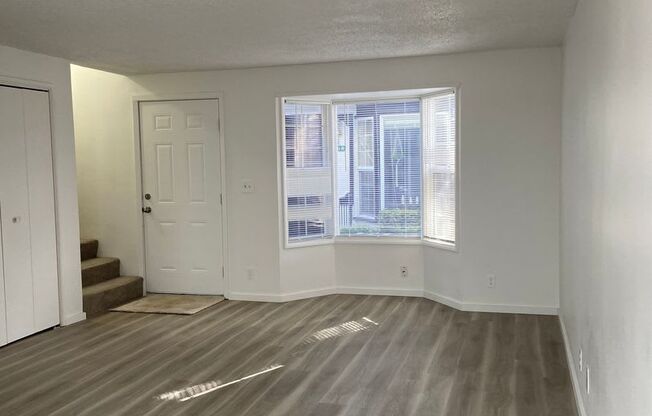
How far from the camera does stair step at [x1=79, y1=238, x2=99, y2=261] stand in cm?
643

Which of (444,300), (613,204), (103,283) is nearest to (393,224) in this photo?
(444,300)

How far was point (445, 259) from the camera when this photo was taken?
19.1ft

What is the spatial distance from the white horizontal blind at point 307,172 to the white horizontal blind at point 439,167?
102cm

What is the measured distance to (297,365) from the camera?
4230 millimetres

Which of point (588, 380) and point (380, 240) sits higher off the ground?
point (380, 240)

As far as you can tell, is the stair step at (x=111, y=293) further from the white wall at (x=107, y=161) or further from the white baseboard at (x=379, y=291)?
the white baseboard at (x=379, y=291)

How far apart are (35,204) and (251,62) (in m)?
2.27

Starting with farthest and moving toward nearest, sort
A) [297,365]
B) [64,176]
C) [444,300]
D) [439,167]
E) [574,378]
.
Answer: [439,167] → [444,300] → [64,176] → [297,365] → [574,378]

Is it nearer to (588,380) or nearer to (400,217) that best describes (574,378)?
(588,380)

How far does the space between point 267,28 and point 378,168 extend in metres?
2.36

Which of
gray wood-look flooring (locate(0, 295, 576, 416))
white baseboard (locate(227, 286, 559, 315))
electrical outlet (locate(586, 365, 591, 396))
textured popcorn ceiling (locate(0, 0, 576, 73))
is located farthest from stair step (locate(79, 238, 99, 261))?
electrical outlet (locate(586, 365, 591, 396))

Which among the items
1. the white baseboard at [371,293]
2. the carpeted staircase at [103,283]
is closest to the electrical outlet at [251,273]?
the white baseboard at [371,293]

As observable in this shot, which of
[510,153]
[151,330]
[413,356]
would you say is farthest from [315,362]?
[510,153]

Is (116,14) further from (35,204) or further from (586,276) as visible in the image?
(586,276)
